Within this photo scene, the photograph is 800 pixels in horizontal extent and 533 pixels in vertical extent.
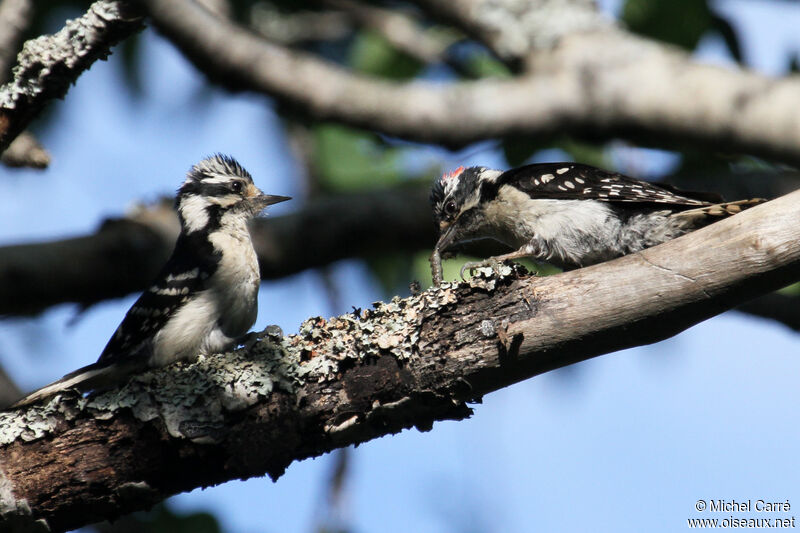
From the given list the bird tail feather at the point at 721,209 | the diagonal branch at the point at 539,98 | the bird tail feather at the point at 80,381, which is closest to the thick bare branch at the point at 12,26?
the diagonal branch at the point at 539,98

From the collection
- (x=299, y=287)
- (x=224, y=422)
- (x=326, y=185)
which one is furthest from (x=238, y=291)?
(x=299, y=287)

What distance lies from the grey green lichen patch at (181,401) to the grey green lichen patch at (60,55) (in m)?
1.30

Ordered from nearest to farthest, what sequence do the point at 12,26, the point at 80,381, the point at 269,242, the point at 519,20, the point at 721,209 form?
the point at 12,26 → the point at 721,209 → the point at 80,381 → the point at 519,20 → the point at 269,242

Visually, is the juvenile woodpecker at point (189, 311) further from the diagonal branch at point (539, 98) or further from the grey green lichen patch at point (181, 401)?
the diagonal branch at point (539, 98)

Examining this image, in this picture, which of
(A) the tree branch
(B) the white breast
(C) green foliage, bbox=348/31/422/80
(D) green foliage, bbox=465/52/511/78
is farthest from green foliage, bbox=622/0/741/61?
(B) the white breast

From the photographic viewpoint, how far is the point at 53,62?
342 centimetres

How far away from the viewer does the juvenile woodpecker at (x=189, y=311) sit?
4453mm

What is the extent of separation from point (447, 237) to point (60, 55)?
2.59 m

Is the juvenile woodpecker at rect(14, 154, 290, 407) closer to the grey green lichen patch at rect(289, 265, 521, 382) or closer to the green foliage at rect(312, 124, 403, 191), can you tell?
the grey green lichen patch at rect(289, 265, 521, 382)

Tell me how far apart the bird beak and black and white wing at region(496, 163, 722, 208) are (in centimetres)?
44

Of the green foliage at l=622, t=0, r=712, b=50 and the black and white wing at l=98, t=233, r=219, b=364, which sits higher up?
the green foliage at l=622, t=0, r=712, b=50

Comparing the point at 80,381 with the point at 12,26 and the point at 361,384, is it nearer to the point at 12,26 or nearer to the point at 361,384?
the point at 361,384

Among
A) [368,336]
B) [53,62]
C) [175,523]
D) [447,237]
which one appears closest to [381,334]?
[368,336]

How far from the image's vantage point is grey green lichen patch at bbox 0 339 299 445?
3318mm
